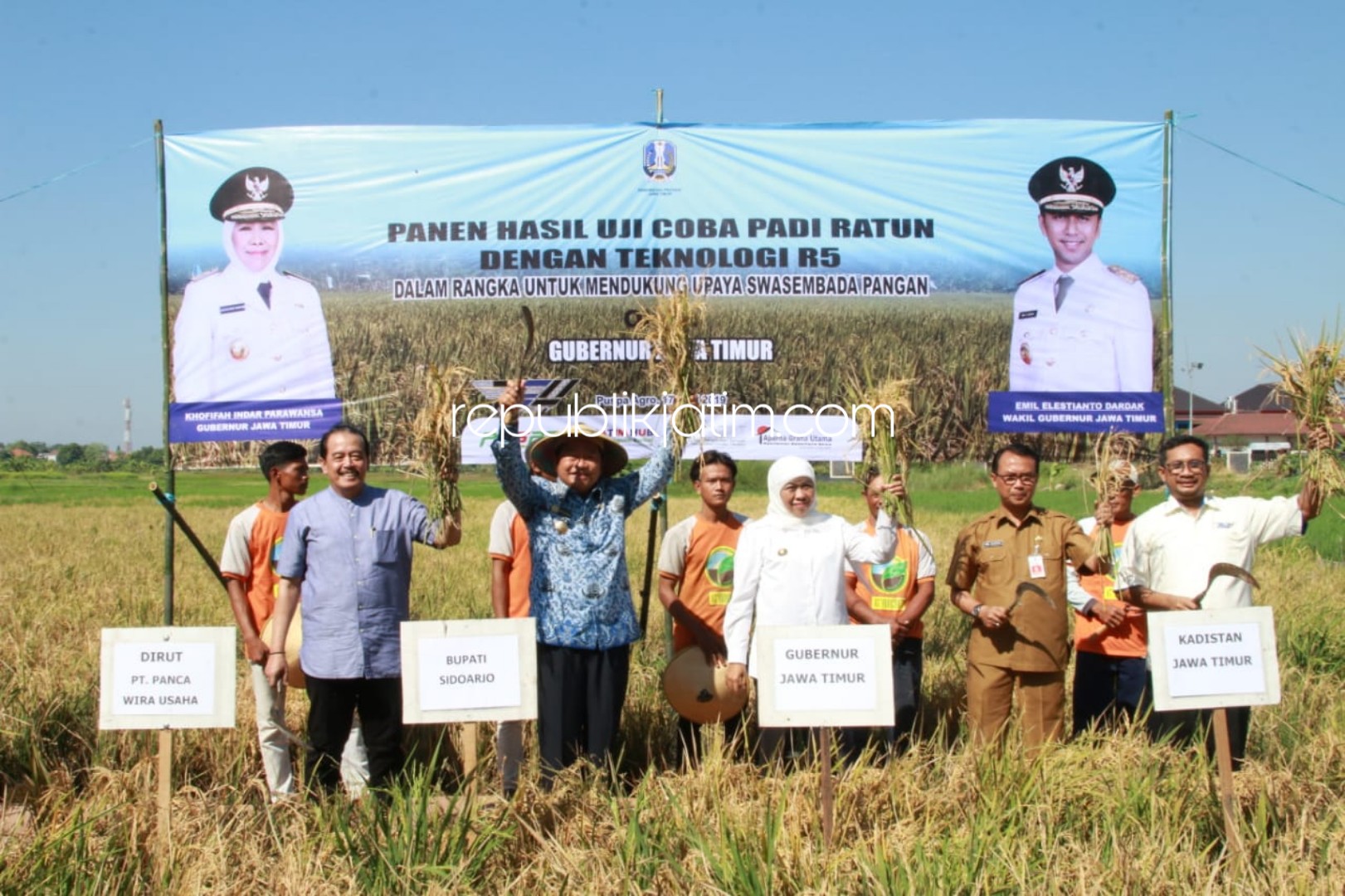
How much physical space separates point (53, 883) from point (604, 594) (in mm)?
2117

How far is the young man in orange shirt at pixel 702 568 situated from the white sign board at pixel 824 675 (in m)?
1.31

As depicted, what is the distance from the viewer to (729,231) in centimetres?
714

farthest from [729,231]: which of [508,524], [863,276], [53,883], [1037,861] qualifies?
[53,883]

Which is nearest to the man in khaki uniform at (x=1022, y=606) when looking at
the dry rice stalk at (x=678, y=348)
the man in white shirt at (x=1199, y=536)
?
the man in white shirt at (x=1199, y=536)

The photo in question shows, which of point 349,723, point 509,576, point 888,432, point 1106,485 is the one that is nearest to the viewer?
point 349,723

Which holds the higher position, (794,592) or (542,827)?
(794,592)

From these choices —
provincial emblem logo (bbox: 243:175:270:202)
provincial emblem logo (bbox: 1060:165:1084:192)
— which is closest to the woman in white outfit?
provincial emblem logo (bbox: 1060:165:1084:192)

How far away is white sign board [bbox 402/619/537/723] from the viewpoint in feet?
13.4

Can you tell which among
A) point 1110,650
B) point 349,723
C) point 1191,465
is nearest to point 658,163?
point 1191,465

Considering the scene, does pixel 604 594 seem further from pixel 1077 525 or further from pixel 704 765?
pixel 1077 525

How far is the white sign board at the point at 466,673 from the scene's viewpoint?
4.08m

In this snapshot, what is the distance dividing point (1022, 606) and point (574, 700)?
75.9 inches

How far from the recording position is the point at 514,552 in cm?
526

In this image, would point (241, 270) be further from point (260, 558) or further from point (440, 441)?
point (440, 441)
